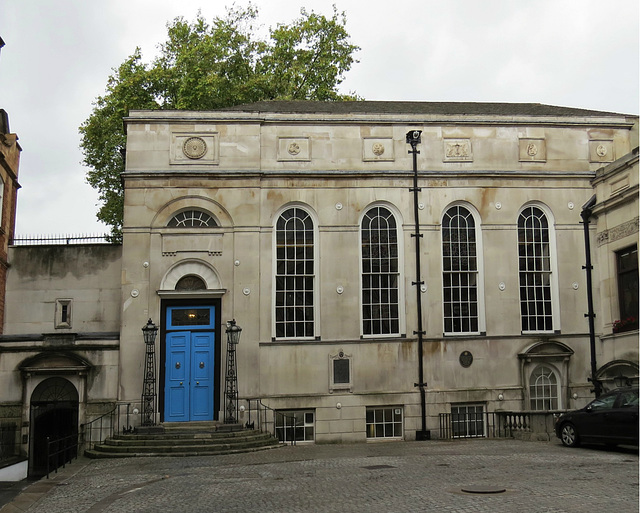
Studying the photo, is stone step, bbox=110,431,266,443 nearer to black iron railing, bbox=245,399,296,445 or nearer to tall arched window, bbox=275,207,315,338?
black iron railing, bbox=245,399,296,445

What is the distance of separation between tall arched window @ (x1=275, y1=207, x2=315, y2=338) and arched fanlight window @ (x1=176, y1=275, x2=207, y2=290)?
2122 millimetres

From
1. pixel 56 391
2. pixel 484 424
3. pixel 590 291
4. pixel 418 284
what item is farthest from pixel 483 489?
pixel 56 391

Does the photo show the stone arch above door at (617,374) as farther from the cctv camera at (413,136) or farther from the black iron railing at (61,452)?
the black iron railing at (61,452)

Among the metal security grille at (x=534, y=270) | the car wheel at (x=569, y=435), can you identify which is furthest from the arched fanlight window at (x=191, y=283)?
the car wheel at (x=569, y=435)

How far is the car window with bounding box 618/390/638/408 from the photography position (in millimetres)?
16283

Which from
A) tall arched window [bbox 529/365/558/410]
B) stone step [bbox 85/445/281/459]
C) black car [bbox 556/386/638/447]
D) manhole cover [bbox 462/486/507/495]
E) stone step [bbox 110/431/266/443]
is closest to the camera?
manhole cover [bbox 462/486/507/495]

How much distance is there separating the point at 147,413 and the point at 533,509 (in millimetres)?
12508

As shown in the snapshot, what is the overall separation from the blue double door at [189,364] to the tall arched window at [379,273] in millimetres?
4472

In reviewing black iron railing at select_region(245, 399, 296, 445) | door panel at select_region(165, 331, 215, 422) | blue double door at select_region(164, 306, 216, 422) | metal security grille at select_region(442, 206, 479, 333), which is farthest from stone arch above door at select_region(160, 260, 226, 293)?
metal security grille at select_region(442, 206, 479, 333)

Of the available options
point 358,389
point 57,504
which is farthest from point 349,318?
point 57,504

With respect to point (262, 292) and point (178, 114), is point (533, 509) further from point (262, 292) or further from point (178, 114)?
point (178, 114)

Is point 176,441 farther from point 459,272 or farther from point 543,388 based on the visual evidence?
point 543,388

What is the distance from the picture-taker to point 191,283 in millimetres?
22312

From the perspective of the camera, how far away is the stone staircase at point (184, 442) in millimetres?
18547
